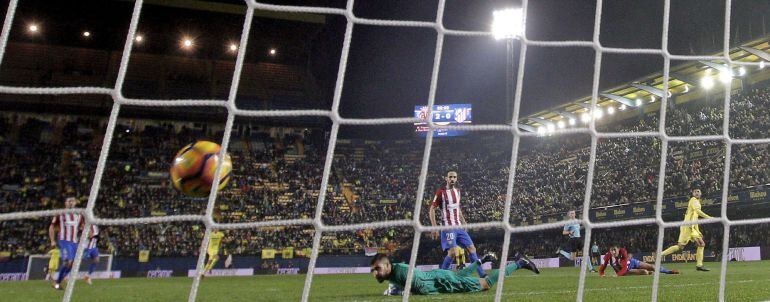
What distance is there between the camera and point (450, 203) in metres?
6.07

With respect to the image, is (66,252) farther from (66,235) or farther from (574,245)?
(574,245)

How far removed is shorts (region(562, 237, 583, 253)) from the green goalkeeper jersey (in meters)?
9.71

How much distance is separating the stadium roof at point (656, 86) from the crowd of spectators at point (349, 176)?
817 millimetres

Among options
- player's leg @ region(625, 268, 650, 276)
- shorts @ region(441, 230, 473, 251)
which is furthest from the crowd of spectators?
shorts @ region(441, 230, 473, 251)

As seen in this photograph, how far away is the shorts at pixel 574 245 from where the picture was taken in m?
13.7

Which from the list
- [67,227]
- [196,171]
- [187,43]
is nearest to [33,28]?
[187,43]

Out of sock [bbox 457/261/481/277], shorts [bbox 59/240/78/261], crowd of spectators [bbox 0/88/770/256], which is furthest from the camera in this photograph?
crowd of spectators [bbox 0/88/770/256]

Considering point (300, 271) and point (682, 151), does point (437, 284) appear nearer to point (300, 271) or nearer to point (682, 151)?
point (300, 271)

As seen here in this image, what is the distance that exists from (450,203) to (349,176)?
1731 cm

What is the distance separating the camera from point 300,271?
15281mm

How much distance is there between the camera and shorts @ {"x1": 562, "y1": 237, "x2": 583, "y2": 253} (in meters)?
13.7

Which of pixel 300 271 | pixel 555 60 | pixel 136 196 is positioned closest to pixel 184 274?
pixel 300 271

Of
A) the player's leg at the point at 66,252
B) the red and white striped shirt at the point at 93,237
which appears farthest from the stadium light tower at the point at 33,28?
the player's leg at the point at 66,252

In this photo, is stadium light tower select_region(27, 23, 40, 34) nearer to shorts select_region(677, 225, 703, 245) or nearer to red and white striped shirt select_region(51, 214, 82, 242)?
red and white striped shirt select_region(51, 214, 82, 242)
